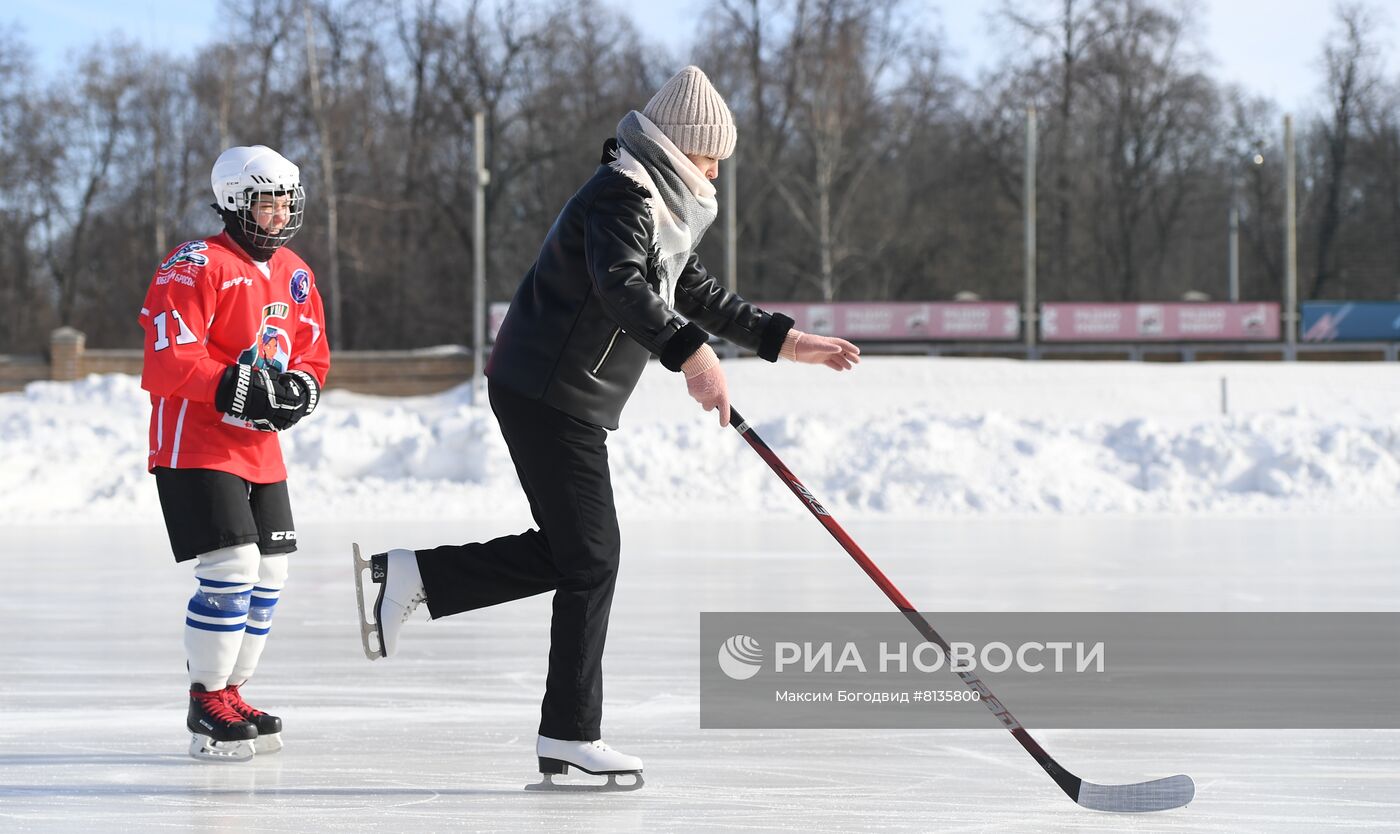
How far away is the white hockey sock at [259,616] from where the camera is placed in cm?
384

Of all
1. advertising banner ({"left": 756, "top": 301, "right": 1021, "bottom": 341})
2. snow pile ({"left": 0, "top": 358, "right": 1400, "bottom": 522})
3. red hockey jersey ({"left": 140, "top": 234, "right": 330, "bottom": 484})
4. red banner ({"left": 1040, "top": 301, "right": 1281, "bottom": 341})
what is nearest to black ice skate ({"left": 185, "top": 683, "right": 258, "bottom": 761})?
red hockey jersey ({"left": 140, "top": 234, "right": 330, "bottom": 484})

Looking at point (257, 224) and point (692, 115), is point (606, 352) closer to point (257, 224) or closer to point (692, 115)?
point (692, 115)

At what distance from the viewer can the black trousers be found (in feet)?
10.9

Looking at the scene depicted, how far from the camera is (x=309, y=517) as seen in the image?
442 inches

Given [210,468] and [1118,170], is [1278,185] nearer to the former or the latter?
[1118,170]

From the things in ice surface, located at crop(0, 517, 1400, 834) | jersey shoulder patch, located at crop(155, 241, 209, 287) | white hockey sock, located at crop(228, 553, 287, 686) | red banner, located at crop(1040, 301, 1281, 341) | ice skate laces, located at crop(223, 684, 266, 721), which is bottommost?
ice surface, located at crop(0, 517, 1400, 834)

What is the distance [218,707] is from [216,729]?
0.06m

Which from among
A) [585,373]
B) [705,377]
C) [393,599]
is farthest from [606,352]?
[393,599]


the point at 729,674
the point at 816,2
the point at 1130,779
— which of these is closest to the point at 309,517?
the point at 729,674

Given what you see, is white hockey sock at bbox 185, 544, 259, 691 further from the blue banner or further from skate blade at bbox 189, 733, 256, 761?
the blue banner

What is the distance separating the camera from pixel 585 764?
3.29m

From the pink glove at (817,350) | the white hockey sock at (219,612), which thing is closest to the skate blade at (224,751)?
Answer: the white hockey sock at (219,612)

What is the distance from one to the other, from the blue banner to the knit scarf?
28244 millimetres

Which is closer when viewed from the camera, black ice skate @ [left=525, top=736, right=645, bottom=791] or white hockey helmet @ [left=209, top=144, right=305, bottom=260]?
black ice skate @ [left=525, top=736, right=645, bottom=791]
